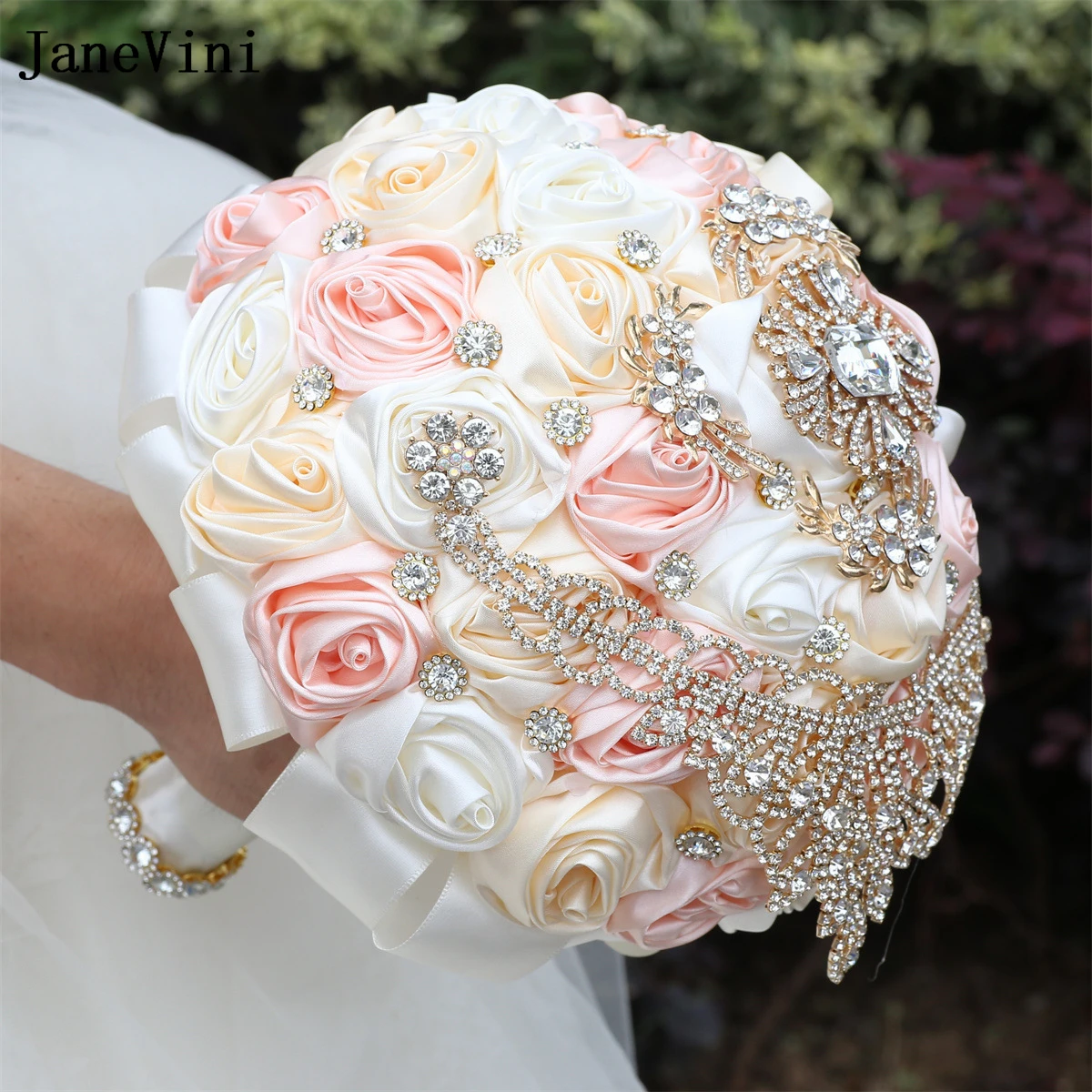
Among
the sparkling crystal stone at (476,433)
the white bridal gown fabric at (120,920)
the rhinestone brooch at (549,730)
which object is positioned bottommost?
the white bridal gown fabric at (120,920)

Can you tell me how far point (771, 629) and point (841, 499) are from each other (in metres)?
0.12

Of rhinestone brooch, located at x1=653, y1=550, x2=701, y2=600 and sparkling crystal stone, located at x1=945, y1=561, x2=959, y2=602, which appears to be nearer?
rhinestone brooch, located at x1=653, y1=550, x2=701, y2=600

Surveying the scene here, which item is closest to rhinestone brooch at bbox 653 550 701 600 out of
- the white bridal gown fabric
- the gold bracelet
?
the gold bracelet

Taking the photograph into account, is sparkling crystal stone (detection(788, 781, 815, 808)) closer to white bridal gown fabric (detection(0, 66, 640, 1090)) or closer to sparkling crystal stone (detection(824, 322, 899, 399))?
sparkling crystal stone (detection(824, 322, 899, 399))

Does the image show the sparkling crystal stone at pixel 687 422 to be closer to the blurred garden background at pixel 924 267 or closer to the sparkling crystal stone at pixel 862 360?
the sparkling crystal stone at pixel 862 360

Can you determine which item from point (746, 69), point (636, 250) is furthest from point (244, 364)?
point (746, 69)

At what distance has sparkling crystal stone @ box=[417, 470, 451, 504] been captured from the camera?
69 cm

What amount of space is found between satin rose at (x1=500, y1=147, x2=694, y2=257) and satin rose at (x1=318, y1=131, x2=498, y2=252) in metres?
0.02

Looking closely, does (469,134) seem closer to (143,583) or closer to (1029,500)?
(143,583)

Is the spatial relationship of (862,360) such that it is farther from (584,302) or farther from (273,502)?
(273,502)

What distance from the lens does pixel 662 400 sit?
730 millimetres

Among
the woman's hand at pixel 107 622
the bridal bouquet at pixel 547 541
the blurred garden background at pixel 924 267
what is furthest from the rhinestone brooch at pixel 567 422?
the blurred garden background at pixel 924 267

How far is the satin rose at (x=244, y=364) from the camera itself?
2.45 ft

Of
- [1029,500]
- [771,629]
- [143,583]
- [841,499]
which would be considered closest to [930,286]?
[1029,500]
